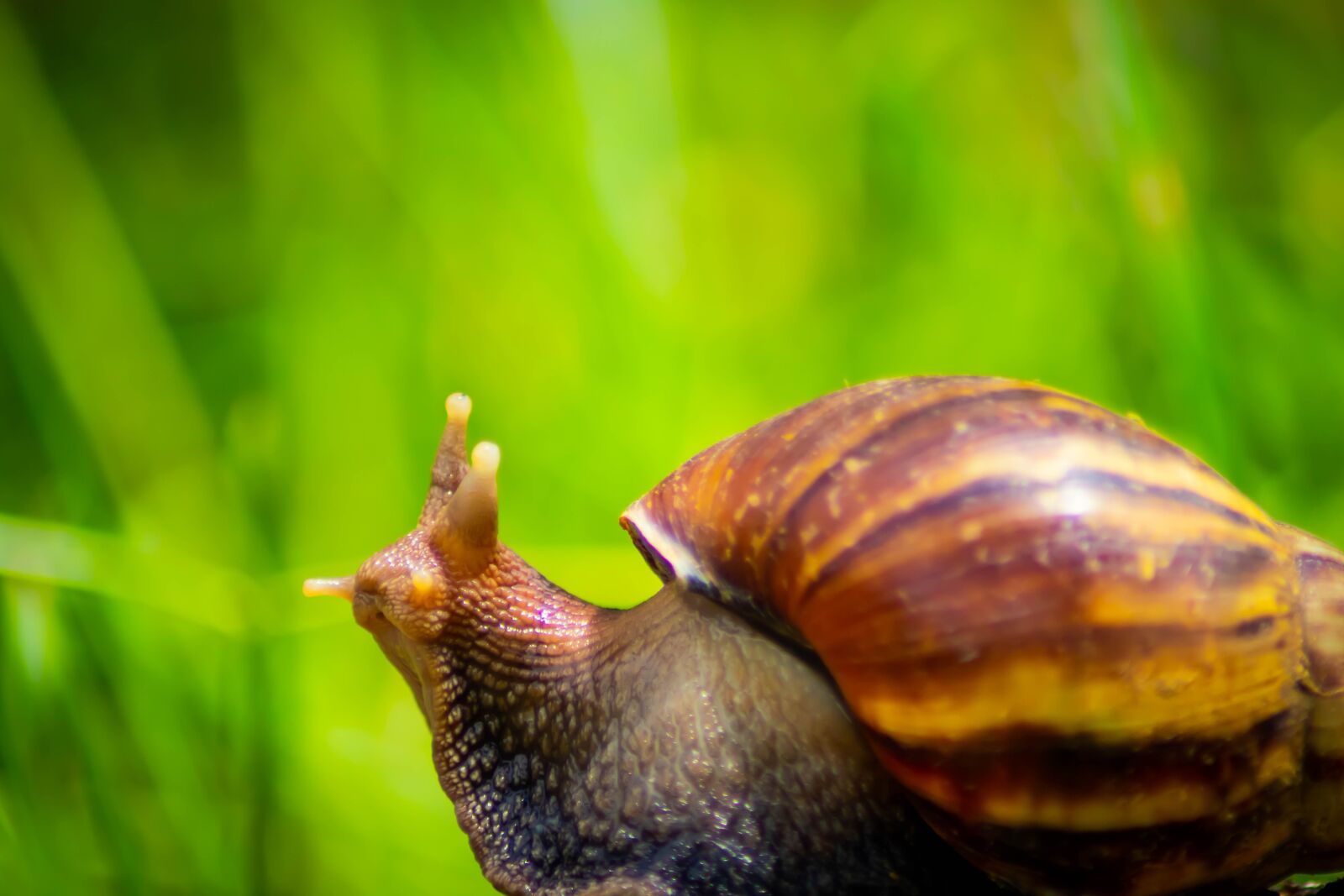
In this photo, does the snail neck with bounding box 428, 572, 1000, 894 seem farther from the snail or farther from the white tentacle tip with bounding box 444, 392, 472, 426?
the white tentacle tip with bounding box 444, 392, 472, 426

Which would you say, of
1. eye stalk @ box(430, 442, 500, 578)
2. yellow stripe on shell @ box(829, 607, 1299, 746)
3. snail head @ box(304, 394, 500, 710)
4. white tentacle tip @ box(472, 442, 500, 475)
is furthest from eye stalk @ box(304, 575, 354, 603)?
yellow stripe on shell @ box(829, 607, 1299, 746)

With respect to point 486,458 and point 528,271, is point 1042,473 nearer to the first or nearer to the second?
point 486,458

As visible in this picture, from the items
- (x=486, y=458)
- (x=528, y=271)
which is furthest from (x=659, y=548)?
(x=528, y=271)

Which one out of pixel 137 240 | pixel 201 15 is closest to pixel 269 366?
pixel 137 240

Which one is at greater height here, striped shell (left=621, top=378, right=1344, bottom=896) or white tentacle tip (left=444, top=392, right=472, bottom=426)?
white tentacle tip (left=444, top=392, right=472, bottom=426)

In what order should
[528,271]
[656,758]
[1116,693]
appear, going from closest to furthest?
1. [1116,693]
2. [656,758]
3. [528,271]

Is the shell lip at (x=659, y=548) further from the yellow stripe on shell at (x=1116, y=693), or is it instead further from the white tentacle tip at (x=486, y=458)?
the yellow stripe on shell at (x=1116, y=693)

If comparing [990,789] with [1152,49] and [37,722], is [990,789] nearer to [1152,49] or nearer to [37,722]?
[37,722]
